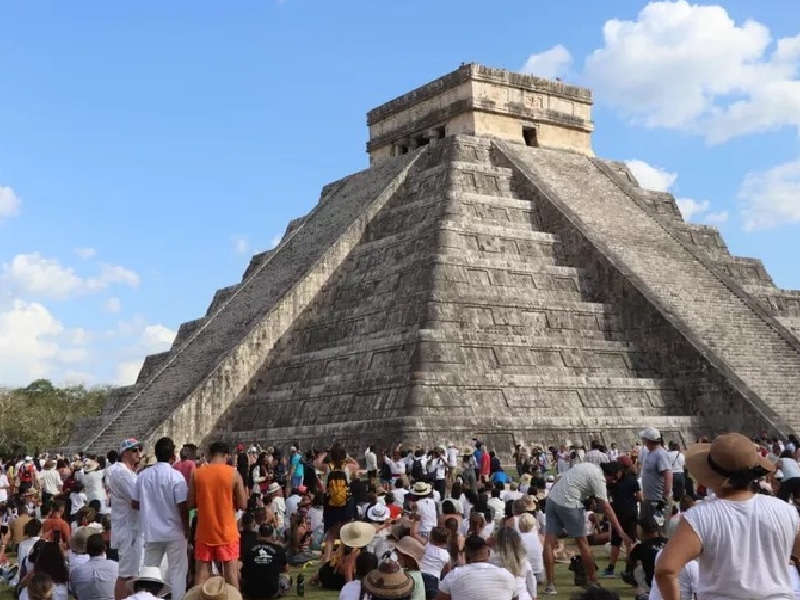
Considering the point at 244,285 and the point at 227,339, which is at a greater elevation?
the point at 244,285

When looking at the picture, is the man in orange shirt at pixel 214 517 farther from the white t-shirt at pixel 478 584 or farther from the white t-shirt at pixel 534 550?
the white t-shirt at pixel 534 550

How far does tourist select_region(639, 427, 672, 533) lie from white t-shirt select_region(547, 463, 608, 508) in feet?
4.98

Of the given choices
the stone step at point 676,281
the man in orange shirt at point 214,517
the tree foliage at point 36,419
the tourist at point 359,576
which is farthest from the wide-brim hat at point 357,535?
the tree foliage at point 36,419

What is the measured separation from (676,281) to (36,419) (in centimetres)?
3525

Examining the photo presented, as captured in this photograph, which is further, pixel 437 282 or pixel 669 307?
pixel 669 307

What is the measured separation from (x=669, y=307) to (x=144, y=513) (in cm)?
1939

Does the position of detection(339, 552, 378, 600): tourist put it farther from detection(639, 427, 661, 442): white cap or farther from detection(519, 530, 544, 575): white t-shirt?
detection(639, 427, 661, 442): white cap

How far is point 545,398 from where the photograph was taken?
22.7 metres

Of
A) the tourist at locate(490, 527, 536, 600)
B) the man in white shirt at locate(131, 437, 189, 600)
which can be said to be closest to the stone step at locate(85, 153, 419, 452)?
the man in white shirt at locate(131, 437, 189, 600)

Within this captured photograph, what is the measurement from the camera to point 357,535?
948cm

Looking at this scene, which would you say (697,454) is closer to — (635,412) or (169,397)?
(635,412)

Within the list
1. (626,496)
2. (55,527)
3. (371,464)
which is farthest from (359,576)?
(371,464)

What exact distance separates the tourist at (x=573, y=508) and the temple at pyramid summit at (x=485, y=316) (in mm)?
10006

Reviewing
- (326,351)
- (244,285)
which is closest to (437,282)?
(326,351)
